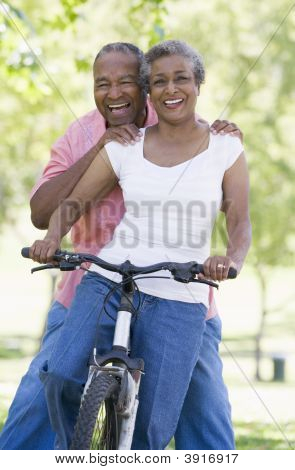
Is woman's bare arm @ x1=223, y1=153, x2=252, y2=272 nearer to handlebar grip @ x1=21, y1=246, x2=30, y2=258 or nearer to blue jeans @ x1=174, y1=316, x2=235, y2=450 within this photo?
blue jeans @ x1=174, y1=316, x2=235, y2=450

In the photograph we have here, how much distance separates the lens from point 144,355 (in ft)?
12.6

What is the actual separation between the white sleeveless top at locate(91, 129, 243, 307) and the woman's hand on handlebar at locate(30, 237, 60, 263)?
0.25 meters

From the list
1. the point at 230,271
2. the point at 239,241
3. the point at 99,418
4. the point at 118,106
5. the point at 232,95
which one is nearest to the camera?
the point at 99,418

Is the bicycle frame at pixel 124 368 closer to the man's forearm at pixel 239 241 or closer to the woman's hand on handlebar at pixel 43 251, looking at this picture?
the woman's hand on handlebar at pixel 43 251

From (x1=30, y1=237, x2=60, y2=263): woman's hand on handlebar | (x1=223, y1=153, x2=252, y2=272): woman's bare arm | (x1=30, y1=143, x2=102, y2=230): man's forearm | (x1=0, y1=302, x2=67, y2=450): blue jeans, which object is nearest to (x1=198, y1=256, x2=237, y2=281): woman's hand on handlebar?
(x1=223, y1=153, x2=252, y2=272): woman's bare arm

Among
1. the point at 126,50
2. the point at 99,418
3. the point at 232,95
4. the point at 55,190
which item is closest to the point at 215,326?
the point at 55,190

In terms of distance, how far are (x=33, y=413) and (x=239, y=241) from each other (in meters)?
1.29

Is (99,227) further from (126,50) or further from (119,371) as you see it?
(119,371)

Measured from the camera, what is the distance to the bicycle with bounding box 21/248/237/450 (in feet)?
11.4

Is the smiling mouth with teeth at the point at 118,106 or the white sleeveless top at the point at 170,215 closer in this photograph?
the white sleeveless top at the point at 170,215

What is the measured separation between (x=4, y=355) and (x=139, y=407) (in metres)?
12.2

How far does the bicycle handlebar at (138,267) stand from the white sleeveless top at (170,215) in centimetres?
25

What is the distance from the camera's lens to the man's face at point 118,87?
434cm

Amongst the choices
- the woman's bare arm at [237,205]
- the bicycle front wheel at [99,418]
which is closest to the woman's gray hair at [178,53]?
the woman's bare arm at [237,205]
